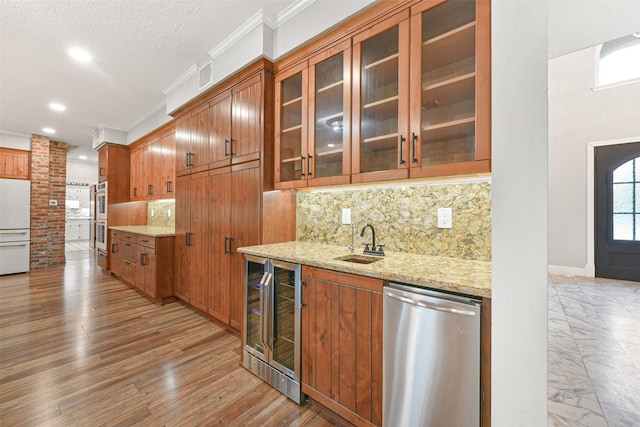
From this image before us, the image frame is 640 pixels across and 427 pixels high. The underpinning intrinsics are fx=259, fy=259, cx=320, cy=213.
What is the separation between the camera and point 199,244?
10.2 feet

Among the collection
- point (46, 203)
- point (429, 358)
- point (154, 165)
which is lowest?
point (429, 358)

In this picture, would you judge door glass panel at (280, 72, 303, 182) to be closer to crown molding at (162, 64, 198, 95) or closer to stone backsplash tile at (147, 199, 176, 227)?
crown molding at (162, 64, 198, 95)

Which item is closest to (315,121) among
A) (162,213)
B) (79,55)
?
(79,55)

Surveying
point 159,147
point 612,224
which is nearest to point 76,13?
point 159,147

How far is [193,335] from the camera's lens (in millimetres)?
2707

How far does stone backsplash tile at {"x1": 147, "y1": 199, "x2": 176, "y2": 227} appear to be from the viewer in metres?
4.61

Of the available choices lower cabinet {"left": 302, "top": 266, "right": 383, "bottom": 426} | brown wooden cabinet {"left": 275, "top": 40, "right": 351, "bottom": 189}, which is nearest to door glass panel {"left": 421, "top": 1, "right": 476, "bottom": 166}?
brown wooden cabinet {"left": 275, "top": 40, "right": 351, "bottom": 189}

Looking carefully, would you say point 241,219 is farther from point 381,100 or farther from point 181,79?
point 181,79

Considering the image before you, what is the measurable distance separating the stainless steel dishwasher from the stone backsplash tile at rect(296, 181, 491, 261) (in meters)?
0.65

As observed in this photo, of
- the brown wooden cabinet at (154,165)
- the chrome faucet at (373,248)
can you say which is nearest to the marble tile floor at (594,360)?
the chrome faucet at (373,248)

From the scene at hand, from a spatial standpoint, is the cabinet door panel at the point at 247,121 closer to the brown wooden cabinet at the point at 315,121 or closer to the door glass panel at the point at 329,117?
the brown wooden cabinet at the point at 315,121

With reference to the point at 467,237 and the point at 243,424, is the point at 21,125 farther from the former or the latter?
the point at 467,237

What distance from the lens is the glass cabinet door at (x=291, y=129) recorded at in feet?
7.24

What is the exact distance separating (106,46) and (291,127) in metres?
2.22
